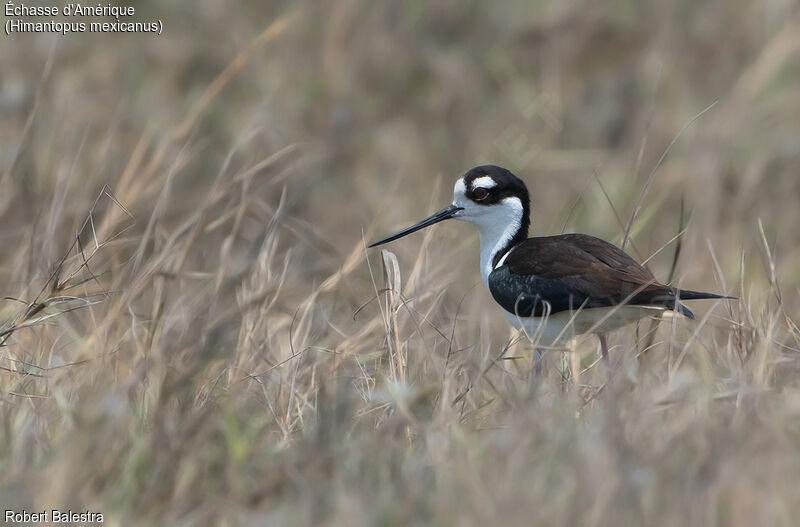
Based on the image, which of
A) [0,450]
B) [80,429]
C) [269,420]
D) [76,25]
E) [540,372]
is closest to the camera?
[80,429]

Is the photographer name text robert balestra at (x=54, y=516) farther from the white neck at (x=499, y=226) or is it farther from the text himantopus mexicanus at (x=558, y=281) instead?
the white neck at (x=499, y=226)

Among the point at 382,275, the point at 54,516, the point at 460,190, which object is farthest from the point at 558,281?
the point at 54,516

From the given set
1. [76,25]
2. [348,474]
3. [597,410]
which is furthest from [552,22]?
[348,474]

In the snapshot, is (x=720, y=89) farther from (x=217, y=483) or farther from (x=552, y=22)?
(x=217, y=483)

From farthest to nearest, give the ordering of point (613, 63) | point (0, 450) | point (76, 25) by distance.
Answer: point (613, 63)
point (76, 25)
point (0, 450)

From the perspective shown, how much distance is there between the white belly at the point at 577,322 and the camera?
4.41 metres

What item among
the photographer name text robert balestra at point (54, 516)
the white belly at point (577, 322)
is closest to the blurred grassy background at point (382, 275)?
the photographer name text robert balestra at point (54, 516)

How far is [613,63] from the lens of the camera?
32.5 ft

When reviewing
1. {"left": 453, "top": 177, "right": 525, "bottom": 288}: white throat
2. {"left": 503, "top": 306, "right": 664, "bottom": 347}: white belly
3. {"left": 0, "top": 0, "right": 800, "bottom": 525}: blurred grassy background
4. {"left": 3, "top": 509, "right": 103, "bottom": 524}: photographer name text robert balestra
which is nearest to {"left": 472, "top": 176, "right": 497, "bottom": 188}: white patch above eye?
{"left": 453, "top": 177, "right": 525, "bottom": 288}: white throat

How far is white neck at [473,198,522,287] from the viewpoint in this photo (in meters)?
5.31

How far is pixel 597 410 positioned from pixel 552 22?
678 centimetres

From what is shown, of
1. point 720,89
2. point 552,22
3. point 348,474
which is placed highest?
point 552,22

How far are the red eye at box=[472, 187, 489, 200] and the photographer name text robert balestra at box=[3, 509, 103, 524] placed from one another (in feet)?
8.89

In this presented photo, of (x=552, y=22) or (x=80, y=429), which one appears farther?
(x=552, y=22)
